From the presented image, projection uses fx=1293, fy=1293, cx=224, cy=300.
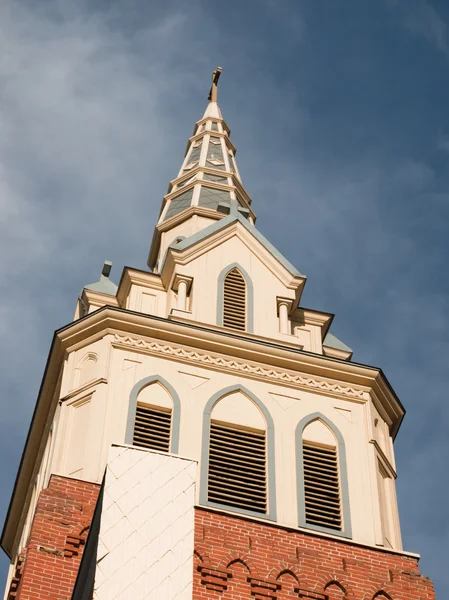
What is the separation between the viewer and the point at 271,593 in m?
22.4

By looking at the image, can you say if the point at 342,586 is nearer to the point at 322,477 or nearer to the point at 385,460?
the point at 322,477

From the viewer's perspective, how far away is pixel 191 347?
27.9 m

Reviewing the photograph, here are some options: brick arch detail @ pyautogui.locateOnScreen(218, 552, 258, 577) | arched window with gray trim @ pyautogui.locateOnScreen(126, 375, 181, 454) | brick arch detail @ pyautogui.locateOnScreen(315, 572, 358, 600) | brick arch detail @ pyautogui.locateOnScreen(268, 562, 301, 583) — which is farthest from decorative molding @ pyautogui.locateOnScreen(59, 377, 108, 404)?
brick arch detail @ pyautogui.locateOnScreen(315, 572, 358, 600)

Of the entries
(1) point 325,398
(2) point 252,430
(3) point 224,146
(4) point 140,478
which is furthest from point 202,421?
→ (3) point 224,146

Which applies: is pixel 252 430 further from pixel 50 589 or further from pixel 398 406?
pixel 50 589

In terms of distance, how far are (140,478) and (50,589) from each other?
6178mm

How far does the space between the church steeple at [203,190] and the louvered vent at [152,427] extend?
329 inches

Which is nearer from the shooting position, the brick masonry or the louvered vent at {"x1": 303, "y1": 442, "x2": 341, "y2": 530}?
the brick masonry

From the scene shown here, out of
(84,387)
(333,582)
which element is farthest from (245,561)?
(84,387)

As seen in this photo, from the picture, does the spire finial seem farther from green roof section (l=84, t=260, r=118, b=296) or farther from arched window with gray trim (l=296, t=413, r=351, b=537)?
arched window with gray trim (l=296, t=413, r=351, b=537)

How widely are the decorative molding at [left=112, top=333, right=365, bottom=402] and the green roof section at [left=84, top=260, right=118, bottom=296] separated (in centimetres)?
421

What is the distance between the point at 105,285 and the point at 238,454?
7.90 metres

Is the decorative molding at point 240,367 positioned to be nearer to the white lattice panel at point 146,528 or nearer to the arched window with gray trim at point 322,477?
the arched window with gray trim at point 322,477

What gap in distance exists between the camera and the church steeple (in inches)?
1388
